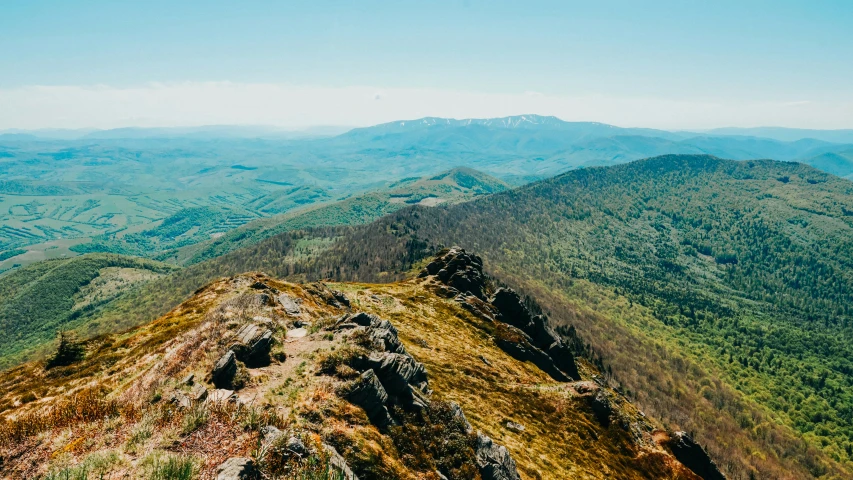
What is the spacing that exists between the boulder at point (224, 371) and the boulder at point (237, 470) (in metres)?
12.8

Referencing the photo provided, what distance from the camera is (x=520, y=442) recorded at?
2281 inches

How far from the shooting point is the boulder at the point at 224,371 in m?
32.2

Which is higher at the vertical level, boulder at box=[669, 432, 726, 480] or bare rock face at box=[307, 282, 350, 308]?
bare rock face at box=[307, 282, 350, 308]

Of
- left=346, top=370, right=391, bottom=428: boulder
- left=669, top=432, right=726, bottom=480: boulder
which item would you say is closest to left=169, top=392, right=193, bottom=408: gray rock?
left=346, top=370, right=391, bottom=428: boulder

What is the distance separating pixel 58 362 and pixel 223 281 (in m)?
35.3

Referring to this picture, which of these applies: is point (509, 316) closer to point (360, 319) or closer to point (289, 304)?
point (289, 304)

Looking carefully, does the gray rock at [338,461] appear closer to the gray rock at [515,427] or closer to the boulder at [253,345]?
the boulder at [253,345]

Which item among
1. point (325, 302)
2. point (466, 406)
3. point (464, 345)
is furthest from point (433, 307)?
point (466, 406)

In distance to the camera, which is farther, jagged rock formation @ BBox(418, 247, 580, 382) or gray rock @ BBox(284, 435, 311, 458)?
jagged rock formation @ BBox(418, 247, 580, 382)

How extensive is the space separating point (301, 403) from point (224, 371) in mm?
7860

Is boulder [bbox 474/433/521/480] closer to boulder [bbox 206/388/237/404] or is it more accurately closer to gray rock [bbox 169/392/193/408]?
boulder [bbox 206/388/237/404]

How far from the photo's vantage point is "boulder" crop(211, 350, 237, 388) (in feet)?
106

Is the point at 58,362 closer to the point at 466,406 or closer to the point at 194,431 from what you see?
the point at 194,431

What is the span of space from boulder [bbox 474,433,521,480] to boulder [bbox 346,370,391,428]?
12.5 meters
